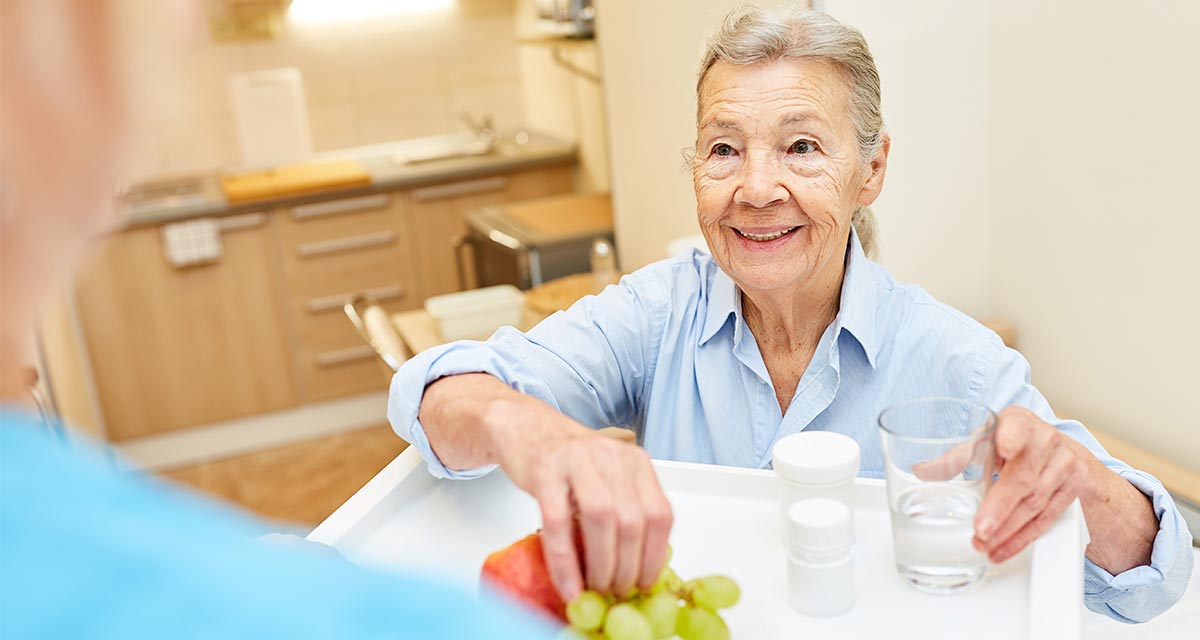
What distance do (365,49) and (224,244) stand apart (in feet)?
3.66

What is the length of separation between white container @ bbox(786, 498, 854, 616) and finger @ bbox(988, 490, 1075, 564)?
0.13 metres

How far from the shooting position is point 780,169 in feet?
4.80

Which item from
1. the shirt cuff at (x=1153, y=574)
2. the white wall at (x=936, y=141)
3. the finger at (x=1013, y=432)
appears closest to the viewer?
the finger at (x=1013, y=432)

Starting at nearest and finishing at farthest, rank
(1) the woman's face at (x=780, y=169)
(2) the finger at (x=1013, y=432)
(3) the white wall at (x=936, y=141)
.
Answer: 1. (2) the finger at (x=1013, y=432)
2. (1) the woman's face at (x=780, y=169)
3. (3) the white wall at (x=936, y=141)

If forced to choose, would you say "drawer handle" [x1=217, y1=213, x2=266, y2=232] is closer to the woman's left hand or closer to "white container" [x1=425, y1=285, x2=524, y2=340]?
"white container" [x1=425, y1=285, x2=524, y2=340]

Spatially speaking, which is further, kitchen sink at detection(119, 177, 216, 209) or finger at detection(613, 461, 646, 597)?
kitchen sink at detection(119, 177, 216, 209)

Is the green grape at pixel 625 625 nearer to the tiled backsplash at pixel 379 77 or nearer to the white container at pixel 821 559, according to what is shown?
the white container at pixel 821 559

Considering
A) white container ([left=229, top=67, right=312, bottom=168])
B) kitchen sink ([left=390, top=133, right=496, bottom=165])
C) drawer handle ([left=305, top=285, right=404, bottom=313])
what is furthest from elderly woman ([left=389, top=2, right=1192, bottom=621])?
white container ([left=229, top=67, right=312, bottom=168])

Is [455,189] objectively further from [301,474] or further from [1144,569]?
[1144,569]

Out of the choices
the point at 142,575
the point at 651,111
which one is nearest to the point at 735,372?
the point at 142,575

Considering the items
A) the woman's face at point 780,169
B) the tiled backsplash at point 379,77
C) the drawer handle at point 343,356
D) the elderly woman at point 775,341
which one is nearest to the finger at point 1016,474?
the elderly woman at point 775,341

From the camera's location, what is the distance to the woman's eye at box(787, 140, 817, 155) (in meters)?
1.46

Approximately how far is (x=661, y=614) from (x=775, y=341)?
0.78 meters

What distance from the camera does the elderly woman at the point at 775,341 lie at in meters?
1.24
